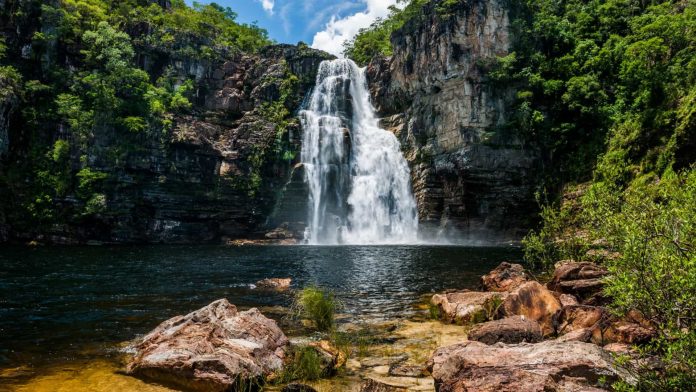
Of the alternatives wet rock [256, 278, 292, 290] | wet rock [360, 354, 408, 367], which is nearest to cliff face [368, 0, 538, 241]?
wet rock [256, 278, 292, 290]

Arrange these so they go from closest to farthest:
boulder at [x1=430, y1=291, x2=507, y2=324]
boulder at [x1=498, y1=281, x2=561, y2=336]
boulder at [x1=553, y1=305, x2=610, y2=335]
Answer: boulder at [x1=553, y1=305, x2=610, y2=335] < boulder at [x1=498, y1=281, x2=561, y2=336] < boulder at [x1=430, y1=291, x2=507, y2=324]

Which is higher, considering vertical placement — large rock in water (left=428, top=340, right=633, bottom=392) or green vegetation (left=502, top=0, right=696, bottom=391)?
green vegetation (left=502, top=0, right=696, bottom=391)

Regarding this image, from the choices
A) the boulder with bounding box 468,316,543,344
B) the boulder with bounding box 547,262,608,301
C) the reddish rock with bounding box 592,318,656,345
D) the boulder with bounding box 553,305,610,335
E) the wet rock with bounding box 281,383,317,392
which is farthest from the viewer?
the boulder with bounding box 547,262,608,301

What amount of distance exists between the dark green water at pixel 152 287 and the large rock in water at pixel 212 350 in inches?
88.3

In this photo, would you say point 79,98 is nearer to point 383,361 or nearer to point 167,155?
point 167,155

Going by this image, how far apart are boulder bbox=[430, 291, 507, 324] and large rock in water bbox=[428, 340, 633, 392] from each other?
505 centimetres

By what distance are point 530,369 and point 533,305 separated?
4.97m

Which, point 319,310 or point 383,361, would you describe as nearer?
point 383,361

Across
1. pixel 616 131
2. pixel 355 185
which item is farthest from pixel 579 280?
pixel 355 185

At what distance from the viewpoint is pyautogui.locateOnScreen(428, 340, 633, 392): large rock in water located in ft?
19.9

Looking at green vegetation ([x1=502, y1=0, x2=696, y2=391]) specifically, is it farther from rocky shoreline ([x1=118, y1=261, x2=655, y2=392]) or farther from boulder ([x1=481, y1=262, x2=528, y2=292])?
boulder ([x1=481, y1=262, x2=528, y2=292])

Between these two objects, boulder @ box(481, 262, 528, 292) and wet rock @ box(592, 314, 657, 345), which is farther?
boulder @ box(481, 262, 528, 292)

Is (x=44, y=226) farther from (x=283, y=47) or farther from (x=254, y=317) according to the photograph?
(x=254, y=317)

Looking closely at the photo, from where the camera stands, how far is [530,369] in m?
6.57
